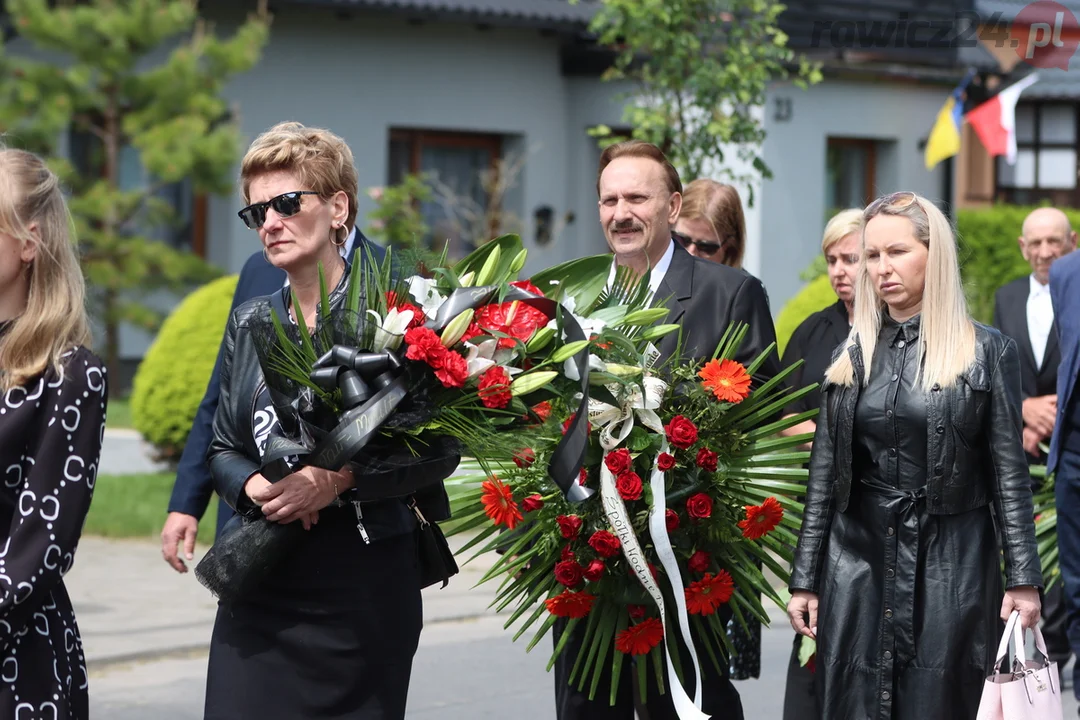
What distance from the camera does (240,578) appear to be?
3.59 metres

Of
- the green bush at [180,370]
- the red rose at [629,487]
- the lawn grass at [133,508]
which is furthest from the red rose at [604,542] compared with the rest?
the green bush at [180,370]

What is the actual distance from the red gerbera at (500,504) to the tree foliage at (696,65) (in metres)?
6.66

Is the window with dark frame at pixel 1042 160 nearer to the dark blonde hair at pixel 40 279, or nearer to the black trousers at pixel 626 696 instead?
the black trousers at pixel 626 696

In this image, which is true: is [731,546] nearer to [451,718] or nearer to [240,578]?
[240,578]

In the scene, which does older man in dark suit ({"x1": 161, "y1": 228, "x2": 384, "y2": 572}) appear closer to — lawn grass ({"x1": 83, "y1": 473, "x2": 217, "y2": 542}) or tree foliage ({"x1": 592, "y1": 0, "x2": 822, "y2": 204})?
lawn grass ({"x1": 83, "y1": 473, "x2": 217, "y2": 542})

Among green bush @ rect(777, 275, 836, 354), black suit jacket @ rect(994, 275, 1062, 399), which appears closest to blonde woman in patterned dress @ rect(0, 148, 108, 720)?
black suit jacket @ rect(994, 275, 1062, 399)

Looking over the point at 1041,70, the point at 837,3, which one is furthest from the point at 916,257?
the point at 1041,70

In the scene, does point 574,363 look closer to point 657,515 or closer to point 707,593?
point 657,515

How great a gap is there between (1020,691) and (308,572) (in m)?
1.73

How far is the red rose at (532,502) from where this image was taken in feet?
13.7

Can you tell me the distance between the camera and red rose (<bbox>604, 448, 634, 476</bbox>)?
4.02m

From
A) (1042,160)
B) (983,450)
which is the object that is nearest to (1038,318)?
(983,450)

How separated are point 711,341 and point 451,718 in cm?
242

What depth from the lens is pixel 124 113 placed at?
1578cm
